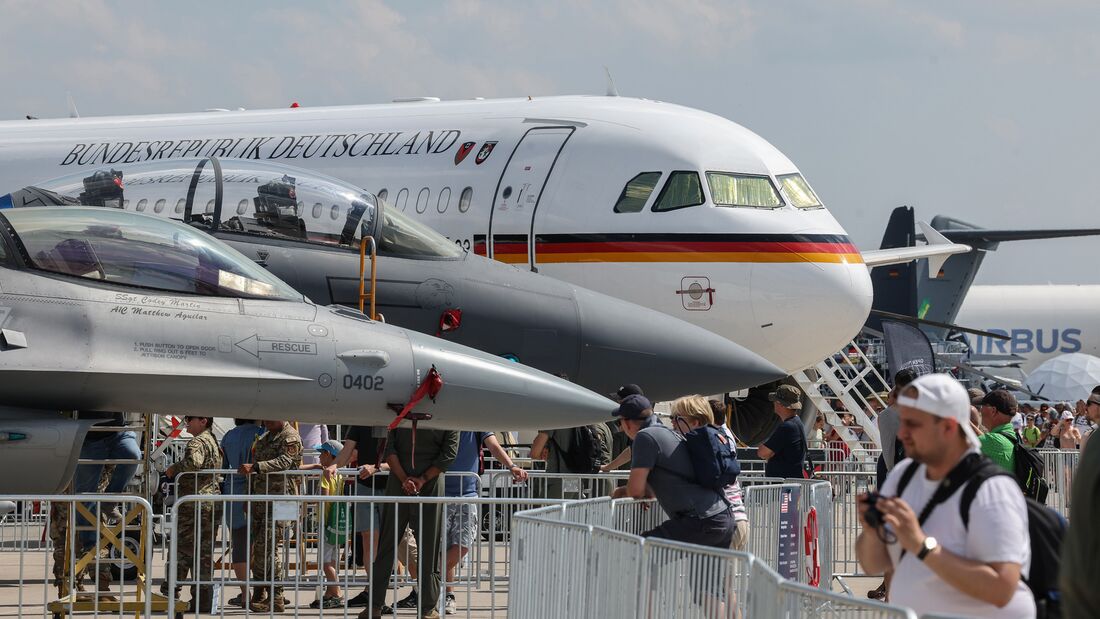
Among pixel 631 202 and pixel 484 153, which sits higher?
pixel 484 153

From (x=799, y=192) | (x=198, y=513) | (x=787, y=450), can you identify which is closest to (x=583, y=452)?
(x=787, y=450)

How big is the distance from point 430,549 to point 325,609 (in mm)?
1561

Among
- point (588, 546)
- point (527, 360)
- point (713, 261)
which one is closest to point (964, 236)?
point (713, 261)

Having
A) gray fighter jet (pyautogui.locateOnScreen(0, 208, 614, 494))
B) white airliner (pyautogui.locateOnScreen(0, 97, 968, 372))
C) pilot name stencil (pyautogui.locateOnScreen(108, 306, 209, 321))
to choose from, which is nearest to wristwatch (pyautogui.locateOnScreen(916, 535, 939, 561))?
gray fighter jet (pyautogui.locateOnScreen(0, 208, 614, 494))

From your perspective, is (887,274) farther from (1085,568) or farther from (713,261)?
(1085,568)

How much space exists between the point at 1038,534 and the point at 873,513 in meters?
0.65

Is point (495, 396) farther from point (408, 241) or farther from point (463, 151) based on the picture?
point (463, 151)

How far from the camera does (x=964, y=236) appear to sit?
51719 mm

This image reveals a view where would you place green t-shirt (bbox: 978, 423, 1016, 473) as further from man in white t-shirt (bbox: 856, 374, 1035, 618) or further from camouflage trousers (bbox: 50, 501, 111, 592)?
camouflage trousers (bbox: 50, 501, 111, 592)

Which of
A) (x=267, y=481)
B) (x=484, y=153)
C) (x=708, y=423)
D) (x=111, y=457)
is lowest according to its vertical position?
(x=267, y=481)

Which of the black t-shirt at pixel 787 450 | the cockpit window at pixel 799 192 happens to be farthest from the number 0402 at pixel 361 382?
the cockpit window at pixel 799 192

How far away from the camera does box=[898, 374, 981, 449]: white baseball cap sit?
4680 mm

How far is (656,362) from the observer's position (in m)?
11.7

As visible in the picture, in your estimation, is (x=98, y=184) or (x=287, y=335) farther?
(x=98, y=184)
